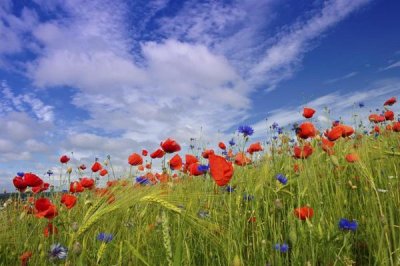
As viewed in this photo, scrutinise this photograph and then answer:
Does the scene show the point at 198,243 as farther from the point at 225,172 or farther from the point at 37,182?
the point at 37,182

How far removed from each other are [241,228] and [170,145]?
1251 millimetres

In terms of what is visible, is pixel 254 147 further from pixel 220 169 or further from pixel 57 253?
pixel 57 253

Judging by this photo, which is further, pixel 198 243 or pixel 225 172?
pixel 198 243

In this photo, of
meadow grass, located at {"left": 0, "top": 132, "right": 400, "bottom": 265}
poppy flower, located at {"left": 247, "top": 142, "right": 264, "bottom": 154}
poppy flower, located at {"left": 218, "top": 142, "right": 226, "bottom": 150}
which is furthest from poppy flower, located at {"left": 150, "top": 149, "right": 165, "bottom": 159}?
poppy flower, located at {"left": 218, "top": 142, "right": 226, "bottom": 150}

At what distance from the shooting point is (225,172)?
194 cm

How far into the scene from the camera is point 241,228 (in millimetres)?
2924

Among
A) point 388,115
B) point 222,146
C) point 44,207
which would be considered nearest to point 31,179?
point 44,207

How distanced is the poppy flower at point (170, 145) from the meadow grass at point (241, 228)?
0.57m

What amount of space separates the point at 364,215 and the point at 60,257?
7.47ft

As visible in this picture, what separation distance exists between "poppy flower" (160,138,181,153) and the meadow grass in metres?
0.57

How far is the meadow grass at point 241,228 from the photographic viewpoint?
188 centimetres

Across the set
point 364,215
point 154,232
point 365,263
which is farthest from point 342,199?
point 154,232

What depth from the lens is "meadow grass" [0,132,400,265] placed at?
1882mm

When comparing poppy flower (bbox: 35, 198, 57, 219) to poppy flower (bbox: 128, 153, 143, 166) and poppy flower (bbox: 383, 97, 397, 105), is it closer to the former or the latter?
poppy flower (bbox: 128, 153, 143, 166)
